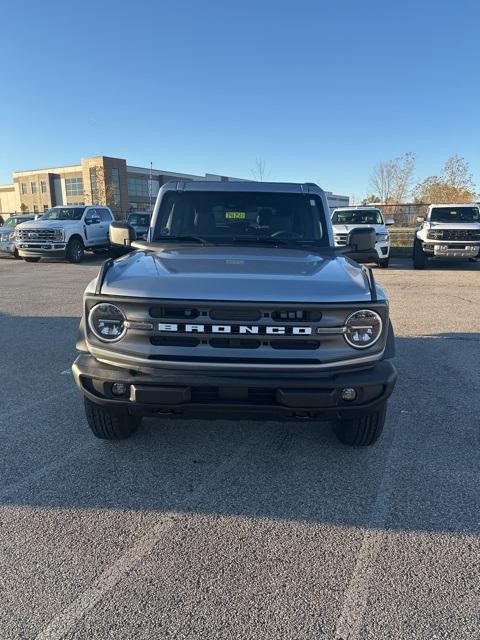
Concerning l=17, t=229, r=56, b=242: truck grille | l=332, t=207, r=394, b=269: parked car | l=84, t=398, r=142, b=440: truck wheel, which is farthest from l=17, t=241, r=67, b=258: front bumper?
l=84, t=398, r=142, b=440: truck wheel

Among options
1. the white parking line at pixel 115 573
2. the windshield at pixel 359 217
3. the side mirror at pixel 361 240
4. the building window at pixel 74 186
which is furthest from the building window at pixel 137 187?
the white parking line at pixel 115 573

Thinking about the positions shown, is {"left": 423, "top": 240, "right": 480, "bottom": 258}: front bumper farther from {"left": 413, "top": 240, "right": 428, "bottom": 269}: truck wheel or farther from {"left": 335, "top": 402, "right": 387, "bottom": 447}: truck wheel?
{"left": 335, "top": 402, "right": 387, "bottom": 447}: truck wheel

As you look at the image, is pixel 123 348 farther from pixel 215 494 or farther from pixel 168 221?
pixel 168 221

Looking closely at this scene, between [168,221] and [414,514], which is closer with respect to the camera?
[414,514]

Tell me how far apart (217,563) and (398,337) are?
199 inches

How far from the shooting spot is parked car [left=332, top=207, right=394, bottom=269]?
48.0 ft

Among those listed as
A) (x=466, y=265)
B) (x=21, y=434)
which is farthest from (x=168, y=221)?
(x=466, y=265)

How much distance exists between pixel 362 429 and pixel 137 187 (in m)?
85.5

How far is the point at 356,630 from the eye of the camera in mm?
1959

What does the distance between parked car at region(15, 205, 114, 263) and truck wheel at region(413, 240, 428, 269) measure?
11543 mm

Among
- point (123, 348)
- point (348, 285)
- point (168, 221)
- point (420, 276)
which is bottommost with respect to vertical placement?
point (420, 276)

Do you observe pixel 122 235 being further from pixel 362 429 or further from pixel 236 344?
pixel 362 429

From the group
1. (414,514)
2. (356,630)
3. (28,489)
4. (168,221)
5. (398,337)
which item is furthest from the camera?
(398,337)

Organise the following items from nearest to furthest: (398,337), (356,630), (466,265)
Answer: (356,630)
(398,337)
(466,265)
